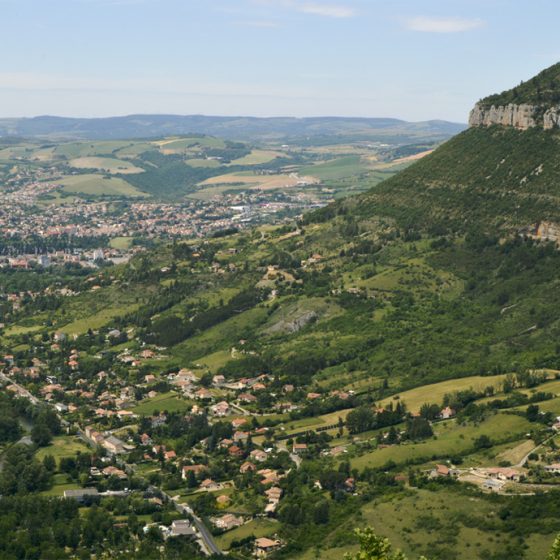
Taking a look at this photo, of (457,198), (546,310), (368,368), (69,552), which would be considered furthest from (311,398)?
(457,198)

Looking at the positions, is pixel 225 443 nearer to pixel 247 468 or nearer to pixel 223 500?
pixel 247 468

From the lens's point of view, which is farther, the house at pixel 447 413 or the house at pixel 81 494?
the house at pixel 447 413

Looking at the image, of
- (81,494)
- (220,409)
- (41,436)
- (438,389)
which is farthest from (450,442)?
(41,436)

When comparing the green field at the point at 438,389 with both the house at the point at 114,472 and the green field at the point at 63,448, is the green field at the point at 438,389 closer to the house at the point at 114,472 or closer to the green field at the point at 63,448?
the house at the point at 114,472

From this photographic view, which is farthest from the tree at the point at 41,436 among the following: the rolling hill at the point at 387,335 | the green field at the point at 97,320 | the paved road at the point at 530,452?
the paved road at the point at 530,452

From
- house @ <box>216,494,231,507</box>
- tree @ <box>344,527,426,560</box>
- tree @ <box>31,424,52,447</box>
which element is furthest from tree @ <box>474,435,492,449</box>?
tree @ <box>344,527,426,560</box>

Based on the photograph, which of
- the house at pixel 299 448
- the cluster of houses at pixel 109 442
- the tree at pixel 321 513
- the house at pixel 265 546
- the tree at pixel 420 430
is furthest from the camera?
the cluster of houses at pixel 109 442
